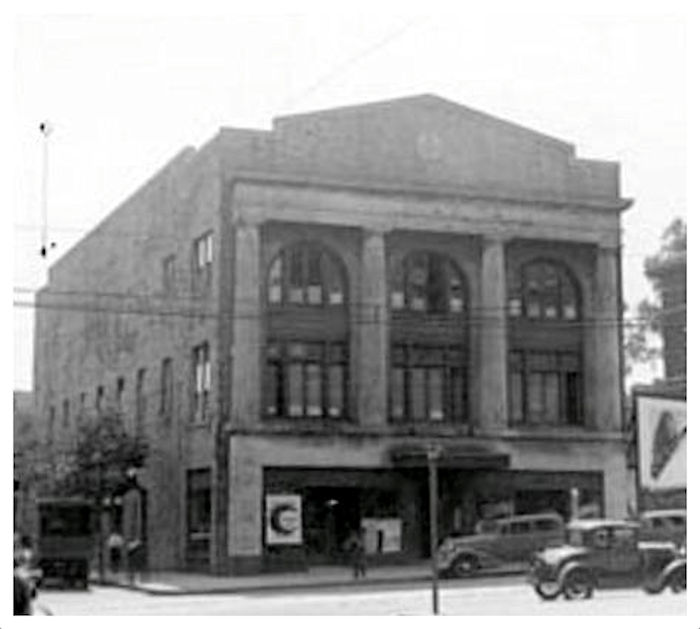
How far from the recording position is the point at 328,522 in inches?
1030

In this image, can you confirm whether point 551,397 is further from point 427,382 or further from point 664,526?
point 664,526

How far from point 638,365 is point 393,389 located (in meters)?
7.31

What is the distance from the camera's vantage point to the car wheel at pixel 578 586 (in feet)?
70.7

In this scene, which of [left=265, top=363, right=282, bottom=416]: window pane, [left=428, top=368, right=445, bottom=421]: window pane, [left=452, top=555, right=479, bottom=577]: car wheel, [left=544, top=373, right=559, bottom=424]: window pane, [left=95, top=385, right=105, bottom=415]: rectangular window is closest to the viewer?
[left=452, top=555, right=479, bottom=577]: car wheel

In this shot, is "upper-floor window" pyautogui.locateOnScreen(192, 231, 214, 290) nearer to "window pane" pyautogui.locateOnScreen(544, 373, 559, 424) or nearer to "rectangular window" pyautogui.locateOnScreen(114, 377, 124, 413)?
"rectangular window" pyautogui.locateOnScreen(114, 377, 124, 413)

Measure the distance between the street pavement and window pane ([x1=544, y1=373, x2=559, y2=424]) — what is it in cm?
478

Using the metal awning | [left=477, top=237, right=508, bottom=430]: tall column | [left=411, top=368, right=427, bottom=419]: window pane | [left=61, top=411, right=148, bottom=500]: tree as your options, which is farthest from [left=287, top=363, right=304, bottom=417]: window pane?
[left=477, top=237, right=508, bottom=430]: tall column

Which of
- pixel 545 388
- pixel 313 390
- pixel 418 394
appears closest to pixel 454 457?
pixel 418 394

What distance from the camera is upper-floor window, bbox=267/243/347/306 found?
29.9 metres

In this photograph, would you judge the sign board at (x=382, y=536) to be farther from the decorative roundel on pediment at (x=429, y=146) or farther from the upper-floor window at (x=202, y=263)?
the decorative roundel on pediment at (x=429, y=146)

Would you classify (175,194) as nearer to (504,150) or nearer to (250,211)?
(250,211)

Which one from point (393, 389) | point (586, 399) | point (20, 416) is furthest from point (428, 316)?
point (20, 416)

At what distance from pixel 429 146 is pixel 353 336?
382 centimetres

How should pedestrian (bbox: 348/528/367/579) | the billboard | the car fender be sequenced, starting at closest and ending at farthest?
the billboard < the car fender < pedestrian (bbox: 348/528/367/579)
